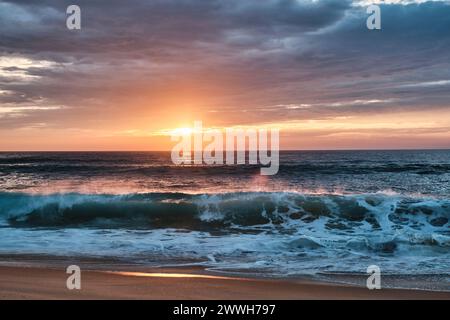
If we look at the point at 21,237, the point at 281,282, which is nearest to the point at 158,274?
the point at 281,282

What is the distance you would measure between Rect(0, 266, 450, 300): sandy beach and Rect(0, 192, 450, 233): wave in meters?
6.73

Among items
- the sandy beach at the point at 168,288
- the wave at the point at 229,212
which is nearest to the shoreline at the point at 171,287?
the sandy beach at the point at 168,288

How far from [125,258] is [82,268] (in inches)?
50.3

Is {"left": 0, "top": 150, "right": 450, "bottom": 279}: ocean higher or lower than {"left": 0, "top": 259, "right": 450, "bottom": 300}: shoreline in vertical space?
lower

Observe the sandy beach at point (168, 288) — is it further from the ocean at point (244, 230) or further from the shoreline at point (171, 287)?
the ocean at point (244, 230)

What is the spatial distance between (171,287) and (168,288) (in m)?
0.08

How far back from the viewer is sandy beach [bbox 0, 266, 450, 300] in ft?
19.6

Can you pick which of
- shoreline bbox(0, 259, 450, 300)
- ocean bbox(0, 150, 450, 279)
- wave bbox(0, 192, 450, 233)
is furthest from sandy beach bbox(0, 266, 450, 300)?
wave bbox(0, 192, 450, 233)

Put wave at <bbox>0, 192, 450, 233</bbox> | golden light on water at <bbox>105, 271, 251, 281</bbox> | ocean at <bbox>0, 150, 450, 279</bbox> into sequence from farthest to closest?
wave at <bbox>0, 192, 450, 233</bbox>
ocean at <bbox>0, 150, 450, 279</bbox>
golden light on water at <bbox>105, 271, 251, 281</bbox>

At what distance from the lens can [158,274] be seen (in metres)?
7.51

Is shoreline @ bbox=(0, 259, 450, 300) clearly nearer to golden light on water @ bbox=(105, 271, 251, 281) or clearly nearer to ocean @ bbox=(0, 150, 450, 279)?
golden light on water @ bbox=(105, 271, 251, 281)

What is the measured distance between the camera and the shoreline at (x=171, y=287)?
5.97 m
